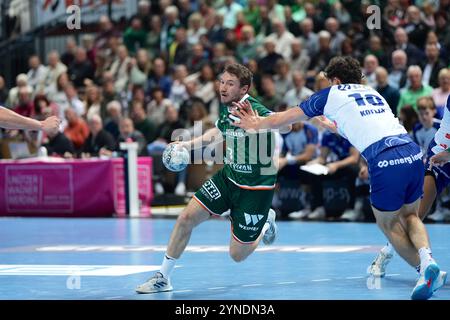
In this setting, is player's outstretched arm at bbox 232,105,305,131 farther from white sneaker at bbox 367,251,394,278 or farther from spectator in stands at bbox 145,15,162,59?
spectator in stands at bbox 145,15,162,59

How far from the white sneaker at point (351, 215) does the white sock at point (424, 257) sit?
28.0 feet

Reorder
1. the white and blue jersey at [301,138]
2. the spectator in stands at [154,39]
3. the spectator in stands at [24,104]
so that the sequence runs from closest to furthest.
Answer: the white and blue jersey at [301,138]
the spectator in stands at [24,104]
the spectator in stands at [154,39]

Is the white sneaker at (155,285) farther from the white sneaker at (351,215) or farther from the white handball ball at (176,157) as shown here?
the white sneaker at (351,215)

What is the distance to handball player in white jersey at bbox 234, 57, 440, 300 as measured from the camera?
866 centimetres

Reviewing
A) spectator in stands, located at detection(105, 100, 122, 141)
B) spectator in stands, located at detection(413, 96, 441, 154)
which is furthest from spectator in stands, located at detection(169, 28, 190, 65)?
spectator in stands, located at detection(413, 96, 441, 154)

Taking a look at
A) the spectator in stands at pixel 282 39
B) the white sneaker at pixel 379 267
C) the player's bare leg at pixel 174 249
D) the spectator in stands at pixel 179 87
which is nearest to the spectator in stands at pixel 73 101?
the spectator in stands at pixel 179 87

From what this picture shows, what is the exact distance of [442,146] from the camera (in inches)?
395

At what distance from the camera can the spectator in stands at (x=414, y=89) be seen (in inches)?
681

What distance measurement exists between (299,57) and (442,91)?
428 centimetres

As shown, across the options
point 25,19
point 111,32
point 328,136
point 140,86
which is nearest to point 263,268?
point 328,136

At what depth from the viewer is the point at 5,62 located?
26703mm

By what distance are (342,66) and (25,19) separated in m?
19.3

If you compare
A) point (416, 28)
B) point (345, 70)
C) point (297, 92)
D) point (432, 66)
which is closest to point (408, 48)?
point (416, 28)

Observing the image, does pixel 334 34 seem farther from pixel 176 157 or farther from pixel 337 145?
pixel 176 157
